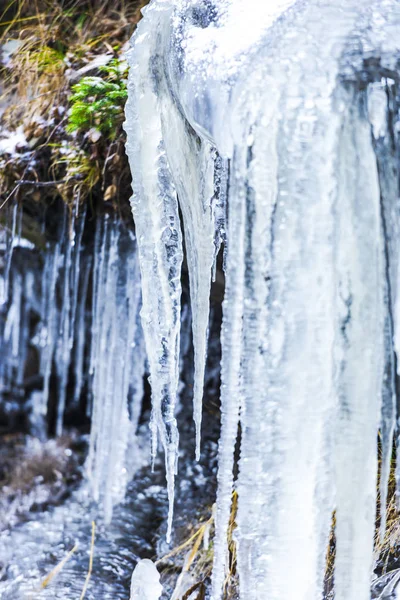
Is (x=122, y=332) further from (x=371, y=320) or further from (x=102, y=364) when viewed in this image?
(x=371, y=320)

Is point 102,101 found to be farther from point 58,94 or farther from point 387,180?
point 387,180

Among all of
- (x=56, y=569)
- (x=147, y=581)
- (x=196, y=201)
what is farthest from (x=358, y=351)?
(x=56, y=569)

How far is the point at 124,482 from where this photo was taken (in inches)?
168

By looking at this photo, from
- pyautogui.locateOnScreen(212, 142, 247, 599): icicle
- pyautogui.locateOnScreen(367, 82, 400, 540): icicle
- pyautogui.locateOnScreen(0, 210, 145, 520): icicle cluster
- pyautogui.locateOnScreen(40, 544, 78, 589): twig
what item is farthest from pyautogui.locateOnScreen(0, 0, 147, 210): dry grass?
pyautogui.locateOnScreen(40, 544, 78, 589): twig

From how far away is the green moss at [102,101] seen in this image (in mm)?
2785

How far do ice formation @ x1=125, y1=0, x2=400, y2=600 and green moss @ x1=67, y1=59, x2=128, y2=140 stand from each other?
0.72 metres

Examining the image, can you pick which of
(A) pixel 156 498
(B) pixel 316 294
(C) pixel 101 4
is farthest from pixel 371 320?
(A) pixel 156 498

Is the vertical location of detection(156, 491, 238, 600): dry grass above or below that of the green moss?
below

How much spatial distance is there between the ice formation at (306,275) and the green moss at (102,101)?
72 centimetres

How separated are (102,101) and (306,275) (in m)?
1.34

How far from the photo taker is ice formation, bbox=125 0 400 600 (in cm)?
192

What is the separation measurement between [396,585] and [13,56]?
2.89 metres

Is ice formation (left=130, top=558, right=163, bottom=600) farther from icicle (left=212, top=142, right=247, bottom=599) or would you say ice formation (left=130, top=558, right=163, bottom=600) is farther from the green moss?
the green moss

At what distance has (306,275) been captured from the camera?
1964 mm
